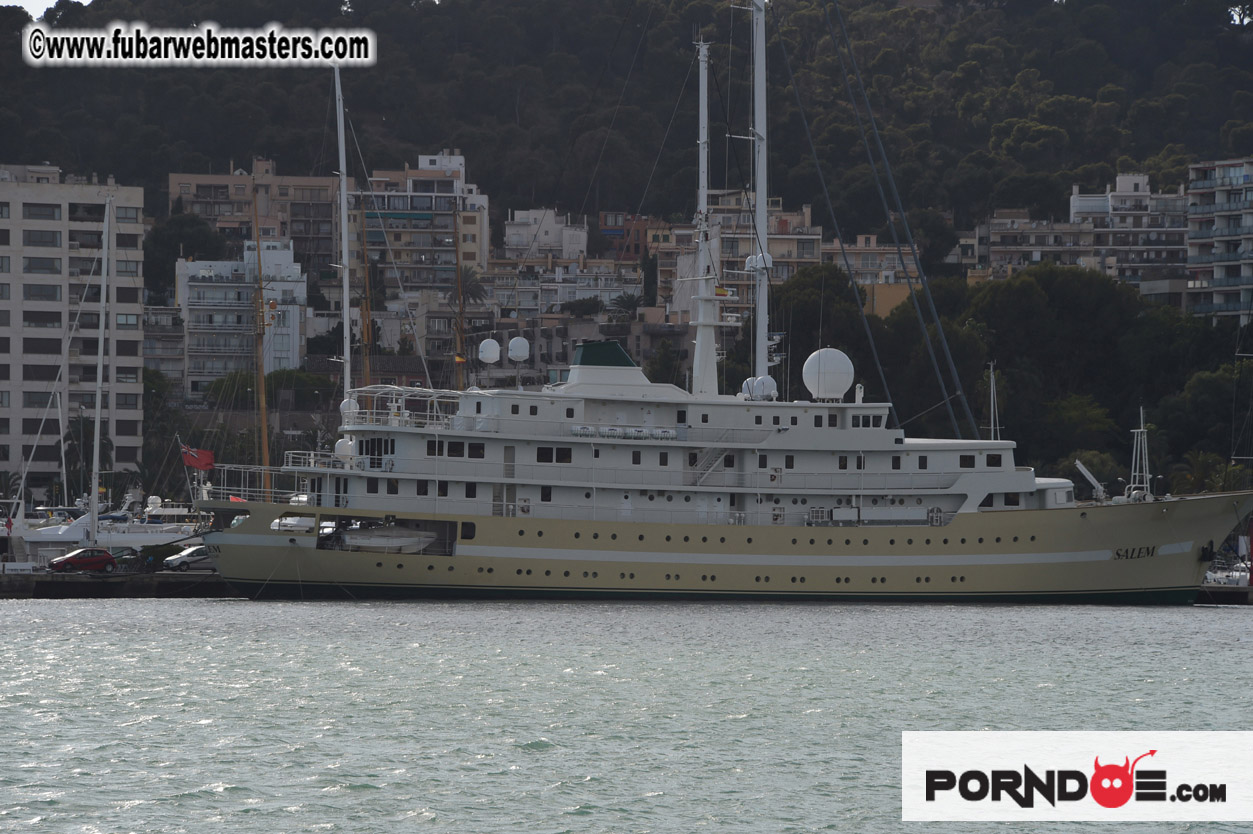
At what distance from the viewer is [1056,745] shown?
65.8ft

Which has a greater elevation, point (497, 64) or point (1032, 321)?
point (497, 64)

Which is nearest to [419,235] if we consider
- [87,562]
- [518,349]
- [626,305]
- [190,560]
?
[626,305]

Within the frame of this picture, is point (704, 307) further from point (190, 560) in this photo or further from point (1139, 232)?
point (1139, 232)

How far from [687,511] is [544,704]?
1321cm

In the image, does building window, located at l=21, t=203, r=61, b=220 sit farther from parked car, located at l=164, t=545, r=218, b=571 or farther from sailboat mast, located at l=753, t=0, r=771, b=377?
sailboat mast, located at l=753, t=0, r=771, b=377

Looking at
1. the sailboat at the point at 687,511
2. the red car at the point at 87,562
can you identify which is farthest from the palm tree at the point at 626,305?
the sailboat at the point at 687,511

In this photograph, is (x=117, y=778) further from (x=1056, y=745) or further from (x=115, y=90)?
(x=115, y=90)

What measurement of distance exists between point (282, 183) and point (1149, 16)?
6494cm

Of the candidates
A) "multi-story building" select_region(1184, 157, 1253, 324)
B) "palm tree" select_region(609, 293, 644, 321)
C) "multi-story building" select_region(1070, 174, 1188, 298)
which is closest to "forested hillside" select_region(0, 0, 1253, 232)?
"multi-story building" select_region(1070, 174, 1188, 298)

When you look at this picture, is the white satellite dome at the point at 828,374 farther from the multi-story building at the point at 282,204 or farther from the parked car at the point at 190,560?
the multi-story building at the point at 282,204

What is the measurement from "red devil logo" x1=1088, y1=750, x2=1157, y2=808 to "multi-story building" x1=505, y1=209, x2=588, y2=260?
268 ft

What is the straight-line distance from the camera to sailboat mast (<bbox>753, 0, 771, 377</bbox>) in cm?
3603

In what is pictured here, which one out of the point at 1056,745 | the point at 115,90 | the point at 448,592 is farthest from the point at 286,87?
the point at 1056,745

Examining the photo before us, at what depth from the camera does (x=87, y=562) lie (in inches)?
1533
